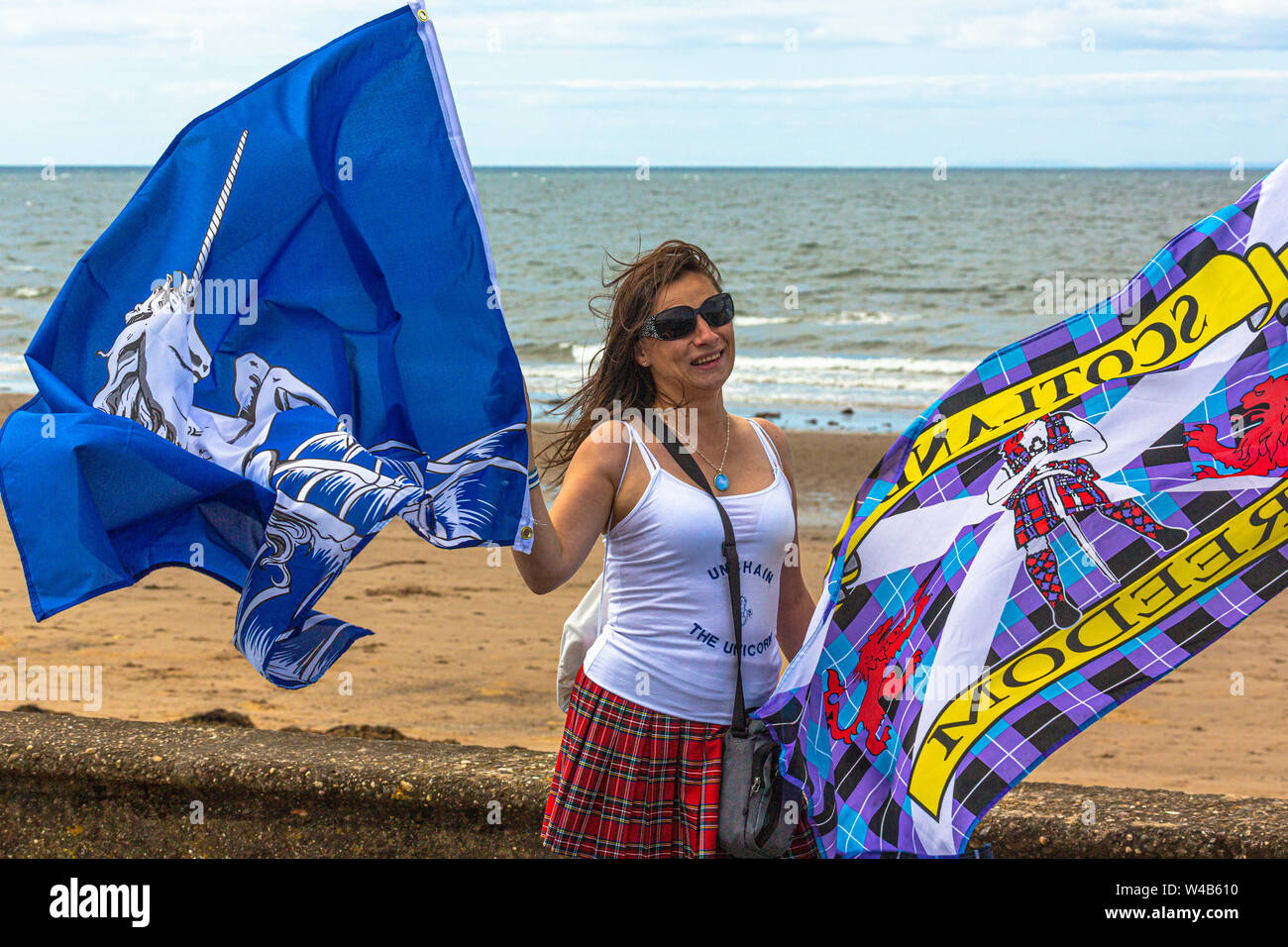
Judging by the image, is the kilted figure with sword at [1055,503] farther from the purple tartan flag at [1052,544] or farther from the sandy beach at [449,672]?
the sandy beach at [449,672]

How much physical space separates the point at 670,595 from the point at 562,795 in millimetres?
496

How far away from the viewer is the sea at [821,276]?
1861cm

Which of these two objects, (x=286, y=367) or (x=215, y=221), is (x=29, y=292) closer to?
(x=215, y=221)

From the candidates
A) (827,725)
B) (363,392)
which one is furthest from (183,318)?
(827,725)

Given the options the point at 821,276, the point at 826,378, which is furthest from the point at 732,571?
the point at 821,276

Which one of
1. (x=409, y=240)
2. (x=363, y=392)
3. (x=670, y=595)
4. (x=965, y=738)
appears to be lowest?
(x=965, y=738)

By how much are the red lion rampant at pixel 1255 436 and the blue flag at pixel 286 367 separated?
1.52 m

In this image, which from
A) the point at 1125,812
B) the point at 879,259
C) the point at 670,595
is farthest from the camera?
the point at 879,259

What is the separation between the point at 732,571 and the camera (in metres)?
2.52

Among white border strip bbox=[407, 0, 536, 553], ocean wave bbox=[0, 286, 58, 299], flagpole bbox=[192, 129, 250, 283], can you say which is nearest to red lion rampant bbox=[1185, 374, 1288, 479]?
white border strip bbox=[407, 0, 536, 553]

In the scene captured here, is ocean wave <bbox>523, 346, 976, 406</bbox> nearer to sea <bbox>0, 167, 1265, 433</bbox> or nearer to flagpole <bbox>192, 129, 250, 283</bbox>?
sea <bbox>0, 167, 1265, 433</bbox>

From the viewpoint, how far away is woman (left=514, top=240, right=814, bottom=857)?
8.30 feet
